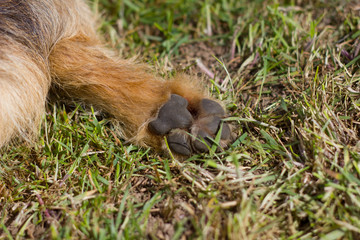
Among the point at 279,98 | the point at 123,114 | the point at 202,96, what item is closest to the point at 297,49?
the point at 279,98

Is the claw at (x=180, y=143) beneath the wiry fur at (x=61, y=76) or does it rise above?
beneath

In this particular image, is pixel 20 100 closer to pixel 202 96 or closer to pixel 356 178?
pixel 202 96

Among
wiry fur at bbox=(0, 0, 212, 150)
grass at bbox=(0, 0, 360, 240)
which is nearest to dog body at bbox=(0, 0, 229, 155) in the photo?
wiry fur at bbox=(0, 0, 212, 150)

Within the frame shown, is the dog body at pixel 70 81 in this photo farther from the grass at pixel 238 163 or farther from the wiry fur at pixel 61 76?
the grass at pixel 238 163

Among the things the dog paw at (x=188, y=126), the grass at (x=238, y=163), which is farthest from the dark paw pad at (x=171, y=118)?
the grass at (x=238, y=163)

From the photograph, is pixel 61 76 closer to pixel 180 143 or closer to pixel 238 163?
pixel 180 143

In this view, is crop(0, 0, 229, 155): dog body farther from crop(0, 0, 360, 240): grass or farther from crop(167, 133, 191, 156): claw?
crop(0, 0, 360, 240): grass

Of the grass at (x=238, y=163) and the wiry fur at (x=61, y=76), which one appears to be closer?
the grass at (x=238, y=163)

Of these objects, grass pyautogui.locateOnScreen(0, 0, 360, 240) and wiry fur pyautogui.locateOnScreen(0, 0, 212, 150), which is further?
wiry fur pyautogui.locateOnScreen(0, 0, 212, 150)
